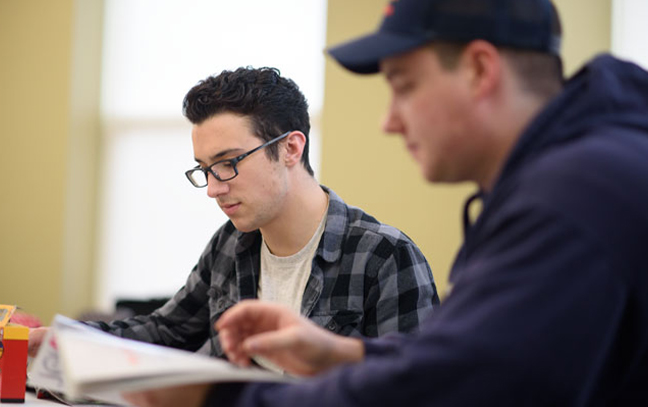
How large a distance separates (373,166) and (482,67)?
295 centimetres

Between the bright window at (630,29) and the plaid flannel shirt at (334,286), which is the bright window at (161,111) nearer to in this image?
the bright window at (630,29)

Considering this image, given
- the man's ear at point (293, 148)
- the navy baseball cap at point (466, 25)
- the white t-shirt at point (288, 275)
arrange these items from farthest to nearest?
the man's ear at point (293, 148) → the white t-shirt at point (288, 275) → the navy baseball cap at point (466, 25)

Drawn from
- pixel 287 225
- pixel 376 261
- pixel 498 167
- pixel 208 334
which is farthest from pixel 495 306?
pixel 208 334

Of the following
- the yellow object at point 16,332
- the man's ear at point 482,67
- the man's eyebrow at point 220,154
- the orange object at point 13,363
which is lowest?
the orange object at point 13,363

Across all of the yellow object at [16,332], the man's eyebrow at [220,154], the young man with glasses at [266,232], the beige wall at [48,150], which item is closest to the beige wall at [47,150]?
the beige wall at [48,150]

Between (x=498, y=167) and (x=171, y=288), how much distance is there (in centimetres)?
390

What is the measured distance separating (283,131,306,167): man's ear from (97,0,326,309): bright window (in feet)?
7.53

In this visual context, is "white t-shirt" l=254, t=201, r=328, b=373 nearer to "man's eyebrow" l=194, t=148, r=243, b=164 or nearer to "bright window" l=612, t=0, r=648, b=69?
"man's eyebrow" l=194, t=148, r=243, b=164

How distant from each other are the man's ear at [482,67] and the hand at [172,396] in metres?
0.47

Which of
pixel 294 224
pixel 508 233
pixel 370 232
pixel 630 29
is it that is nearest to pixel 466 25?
pixel 508 233

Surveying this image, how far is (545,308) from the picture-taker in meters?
0.70

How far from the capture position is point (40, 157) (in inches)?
183

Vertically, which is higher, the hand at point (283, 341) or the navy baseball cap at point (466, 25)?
the navy baseball cap at point (466, 25)

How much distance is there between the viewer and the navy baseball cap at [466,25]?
87cm
